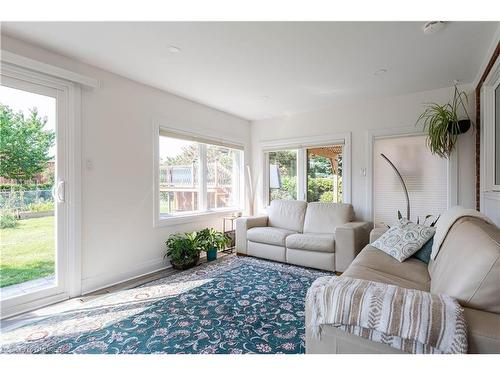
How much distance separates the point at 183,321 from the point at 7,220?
1.76 meters

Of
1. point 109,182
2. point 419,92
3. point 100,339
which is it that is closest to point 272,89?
point 419,92

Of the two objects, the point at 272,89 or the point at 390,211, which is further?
the point at 390,211

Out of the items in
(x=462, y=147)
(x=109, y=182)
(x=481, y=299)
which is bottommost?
(x=481, y=299)

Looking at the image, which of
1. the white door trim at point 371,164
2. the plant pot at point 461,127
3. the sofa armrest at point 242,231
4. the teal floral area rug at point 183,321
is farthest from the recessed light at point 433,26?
the sofa armrest at point 242,231

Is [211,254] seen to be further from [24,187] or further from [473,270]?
[473,270]

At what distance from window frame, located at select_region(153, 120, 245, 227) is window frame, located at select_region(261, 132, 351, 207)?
1.46ft

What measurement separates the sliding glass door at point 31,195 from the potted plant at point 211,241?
5.26 feet

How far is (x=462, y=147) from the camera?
10.8ft

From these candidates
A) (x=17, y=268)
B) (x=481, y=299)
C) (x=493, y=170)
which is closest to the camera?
(x=481, y=299)

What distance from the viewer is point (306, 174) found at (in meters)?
4.63
